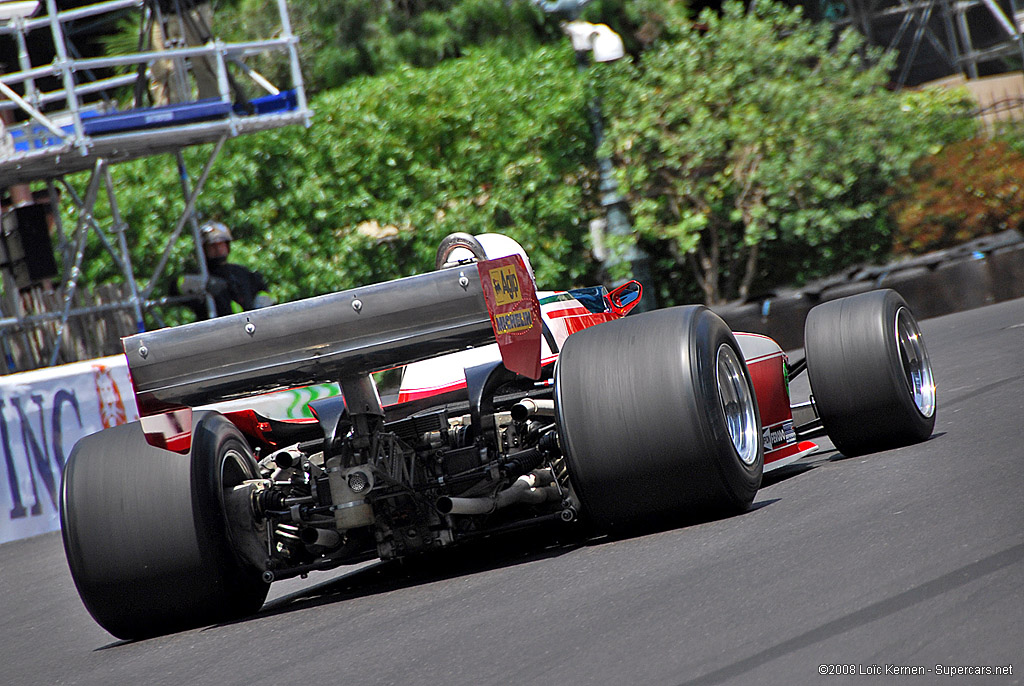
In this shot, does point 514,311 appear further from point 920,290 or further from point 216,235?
point 920,290

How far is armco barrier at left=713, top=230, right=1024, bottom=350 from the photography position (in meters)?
13.7

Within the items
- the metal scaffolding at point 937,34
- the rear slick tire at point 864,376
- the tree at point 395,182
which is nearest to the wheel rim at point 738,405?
the rear slick tire at point 864,376

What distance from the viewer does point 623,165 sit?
15.2 meters

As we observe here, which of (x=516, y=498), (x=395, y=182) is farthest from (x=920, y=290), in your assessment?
(x=516, y=498)

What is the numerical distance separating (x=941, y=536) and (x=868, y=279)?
9.98 m

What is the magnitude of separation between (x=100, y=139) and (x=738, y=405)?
9.33 metres

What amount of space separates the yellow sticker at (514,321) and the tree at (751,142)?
999 cm

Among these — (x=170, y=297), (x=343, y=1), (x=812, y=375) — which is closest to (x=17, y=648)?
(x=812, y=375)

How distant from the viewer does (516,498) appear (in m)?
5.32

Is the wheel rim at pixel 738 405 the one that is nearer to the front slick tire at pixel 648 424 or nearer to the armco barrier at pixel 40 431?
the front slick tire at pixel 648 424

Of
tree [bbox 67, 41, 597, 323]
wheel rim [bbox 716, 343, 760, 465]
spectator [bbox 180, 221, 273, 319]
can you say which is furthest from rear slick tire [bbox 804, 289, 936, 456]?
tree [bbox 67, 41, 597, 323]

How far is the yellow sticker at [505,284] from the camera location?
483 centimetres

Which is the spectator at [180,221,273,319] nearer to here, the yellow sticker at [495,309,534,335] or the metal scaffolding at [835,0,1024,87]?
the yellow sticker at [495,309,534,335]

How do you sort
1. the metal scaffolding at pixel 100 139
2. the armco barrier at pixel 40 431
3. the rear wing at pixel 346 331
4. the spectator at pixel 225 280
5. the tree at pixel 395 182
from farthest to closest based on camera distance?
the tree at pixel 395 182
the metal scaffolding at pixel 100 139
the spectator at pixel 225 280
the armco barrier at pixel 40 431
the rear wing at pixel 346 331
